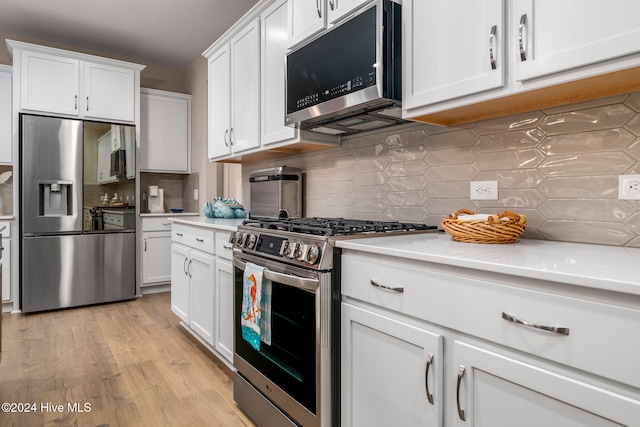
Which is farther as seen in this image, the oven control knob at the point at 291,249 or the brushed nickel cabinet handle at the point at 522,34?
the oven control knob at the point at 291,249

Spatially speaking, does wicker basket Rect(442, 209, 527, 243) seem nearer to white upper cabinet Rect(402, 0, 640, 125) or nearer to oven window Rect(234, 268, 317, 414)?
white upper cabinet Rect(402, 0, 640, 125)

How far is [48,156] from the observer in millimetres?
3652

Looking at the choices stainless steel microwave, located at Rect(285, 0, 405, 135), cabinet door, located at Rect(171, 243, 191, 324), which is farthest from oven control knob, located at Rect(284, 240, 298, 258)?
cabinet door, located at Rect(171, 243, 191, 324)

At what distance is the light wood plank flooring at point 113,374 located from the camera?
1.91 meters

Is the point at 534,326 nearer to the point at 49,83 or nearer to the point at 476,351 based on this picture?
the point at 476,351

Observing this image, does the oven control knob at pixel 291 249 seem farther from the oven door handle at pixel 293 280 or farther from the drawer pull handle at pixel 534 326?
the drawer pull handle at pixel 534 326

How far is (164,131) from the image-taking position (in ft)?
15.5

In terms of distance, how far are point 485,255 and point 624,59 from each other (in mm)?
642

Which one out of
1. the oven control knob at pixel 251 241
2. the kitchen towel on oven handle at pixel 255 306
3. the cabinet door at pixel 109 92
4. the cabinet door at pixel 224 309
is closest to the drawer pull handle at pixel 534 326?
the kitchen towel on oven handle at pixel 255 306

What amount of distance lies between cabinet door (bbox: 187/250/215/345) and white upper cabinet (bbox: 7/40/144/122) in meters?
2.34

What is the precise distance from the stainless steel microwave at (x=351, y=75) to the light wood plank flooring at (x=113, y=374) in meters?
1.60

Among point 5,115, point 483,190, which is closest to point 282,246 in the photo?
point 483,190

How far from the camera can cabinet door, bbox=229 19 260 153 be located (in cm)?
267

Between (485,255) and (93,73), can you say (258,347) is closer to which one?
(485,255)
